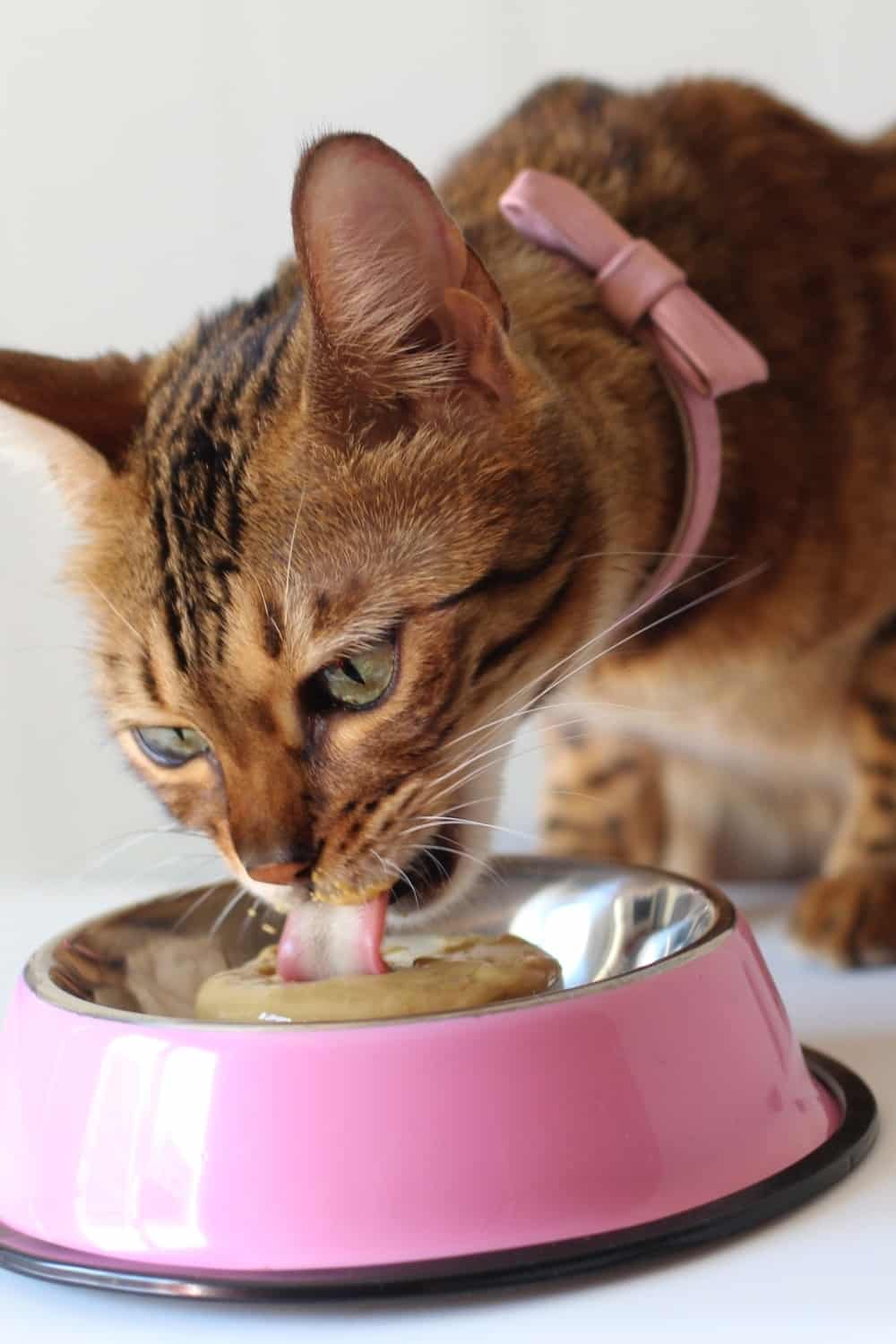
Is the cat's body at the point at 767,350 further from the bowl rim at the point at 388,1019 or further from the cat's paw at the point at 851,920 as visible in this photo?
the bowl rim at the point at 388,1019

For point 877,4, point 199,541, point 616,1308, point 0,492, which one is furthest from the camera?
point 877,4

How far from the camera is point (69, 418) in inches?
41.6

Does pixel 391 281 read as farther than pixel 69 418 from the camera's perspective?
No

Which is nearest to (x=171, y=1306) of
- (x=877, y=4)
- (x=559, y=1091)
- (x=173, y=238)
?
(x=559, y=1091)

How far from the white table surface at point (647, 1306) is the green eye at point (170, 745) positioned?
312 mm

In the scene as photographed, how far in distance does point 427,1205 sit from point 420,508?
0.39m

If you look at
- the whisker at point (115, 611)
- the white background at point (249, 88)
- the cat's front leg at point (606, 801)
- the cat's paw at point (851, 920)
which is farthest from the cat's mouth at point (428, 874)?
the white background at point (249, 88)

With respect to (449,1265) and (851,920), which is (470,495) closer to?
(449,1265)

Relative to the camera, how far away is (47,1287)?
0.84 meters

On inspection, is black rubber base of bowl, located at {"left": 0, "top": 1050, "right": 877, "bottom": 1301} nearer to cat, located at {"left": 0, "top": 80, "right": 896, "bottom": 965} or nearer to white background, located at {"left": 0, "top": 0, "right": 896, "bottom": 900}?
cat, located at {"left": 0, "top": 80, "right": 896, "bottom": 965}

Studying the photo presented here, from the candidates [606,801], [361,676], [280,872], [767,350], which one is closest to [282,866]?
[280,872]

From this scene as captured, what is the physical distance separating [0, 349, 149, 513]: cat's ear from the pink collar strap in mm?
319

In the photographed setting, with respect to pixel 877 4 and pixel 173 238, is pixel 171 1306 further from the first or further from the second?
pixel 877 4

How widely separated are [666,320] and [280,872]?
508mm
